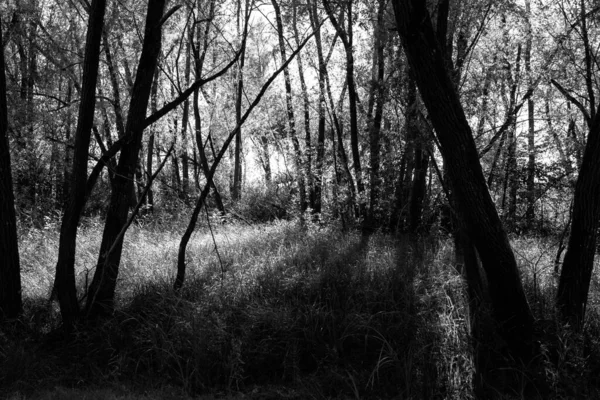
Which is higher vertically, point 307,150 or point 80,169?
point 307,150

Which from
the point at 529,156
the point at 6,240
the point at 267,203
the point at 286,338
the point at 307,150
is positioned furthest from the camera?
the point at 267,203

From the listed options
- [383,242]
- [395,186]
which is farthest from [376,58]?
[383,242]

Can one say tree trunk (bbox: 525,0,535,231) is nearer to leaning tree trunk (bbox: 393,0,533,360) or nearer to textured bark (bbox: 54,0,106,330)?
leaning tree trunk (bbox: 393,0,533,360)

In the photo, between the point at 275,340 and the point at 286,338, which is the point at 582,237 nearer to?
the point at 286,338

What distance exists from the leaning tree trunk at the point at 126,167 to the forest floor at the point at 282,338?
0.89 ft

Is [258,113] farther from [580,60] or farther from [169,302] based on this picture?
[169,302]

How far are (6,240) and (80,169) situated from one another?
123 cm

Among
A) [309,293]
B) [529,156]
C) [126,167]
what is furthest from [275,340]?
[529,156]

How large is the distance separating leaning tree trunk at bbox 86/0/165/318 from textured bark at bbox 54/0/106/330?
270mm

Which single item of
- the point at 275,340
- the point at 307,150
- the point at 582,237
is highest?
the point at 307,150

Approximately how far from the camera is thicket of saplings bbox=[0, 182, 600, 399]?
190 inches

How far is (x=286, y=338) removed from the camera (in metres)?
5.42

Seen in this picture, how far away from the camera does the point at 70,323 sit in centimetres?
588

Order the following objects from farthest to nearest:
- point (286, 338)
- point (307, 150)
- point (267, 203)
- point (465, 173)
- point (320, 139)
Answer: point (267, 203) < point (320, 139) < point (307, 150) < point (286, 338) < point (465, 173)
